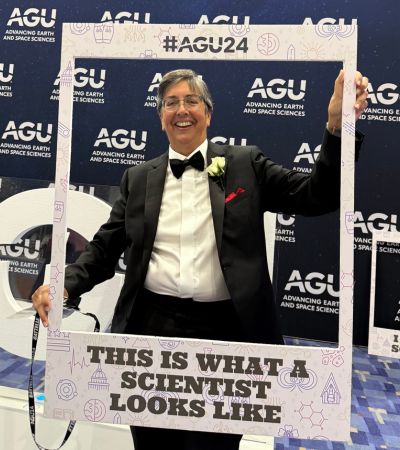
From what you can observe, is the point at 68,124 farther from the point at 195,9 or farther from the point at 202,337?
the point at 195,9

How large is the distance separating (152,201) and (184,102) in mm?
243

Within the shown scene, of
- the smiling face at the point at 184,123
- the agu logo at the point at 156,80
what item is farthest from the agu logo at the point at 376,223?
the smiling face at the point at 184,123

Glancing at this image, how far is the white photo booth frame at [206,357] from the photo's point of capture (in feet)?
2.96

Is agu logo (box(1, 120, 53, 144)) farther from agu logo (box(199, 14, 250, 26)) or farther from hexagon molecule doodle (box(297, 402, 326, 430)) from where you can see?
hexagon molecule doodle (box(297, 402, 326, 430))

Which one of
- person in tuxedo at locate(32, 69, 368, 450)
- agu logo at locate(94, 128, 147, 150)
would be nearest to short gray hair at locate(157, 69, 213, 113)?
person in tuxedo at locate(32, 69, 368, 450)

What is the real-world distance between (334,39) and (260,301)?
0.60 metres

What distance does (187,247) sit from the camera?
3.16 feet

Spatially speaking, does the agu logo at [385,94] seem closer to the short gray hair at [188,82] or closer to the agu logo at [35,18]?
the short gray hair at [188,82]

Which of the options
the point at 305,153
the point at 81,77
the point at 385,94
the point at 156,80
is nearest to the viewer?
the point at 81,77

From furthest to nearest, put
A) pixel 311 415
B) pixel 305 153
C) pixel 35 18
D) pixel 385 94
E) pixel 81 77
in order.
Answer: pixel 35 18 → pixel 385 94 → pixel 305 153 → pixel 81 77 → pixel 311 415

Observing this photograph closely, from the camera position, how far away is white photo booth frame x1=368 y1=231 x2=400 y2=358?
8.41ft

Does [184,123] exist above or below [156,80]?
below

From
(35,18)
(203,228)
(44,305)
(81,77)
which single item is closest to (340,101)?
(203,228)

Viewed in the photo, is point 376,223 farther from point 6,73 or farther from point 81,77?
point 6,73
